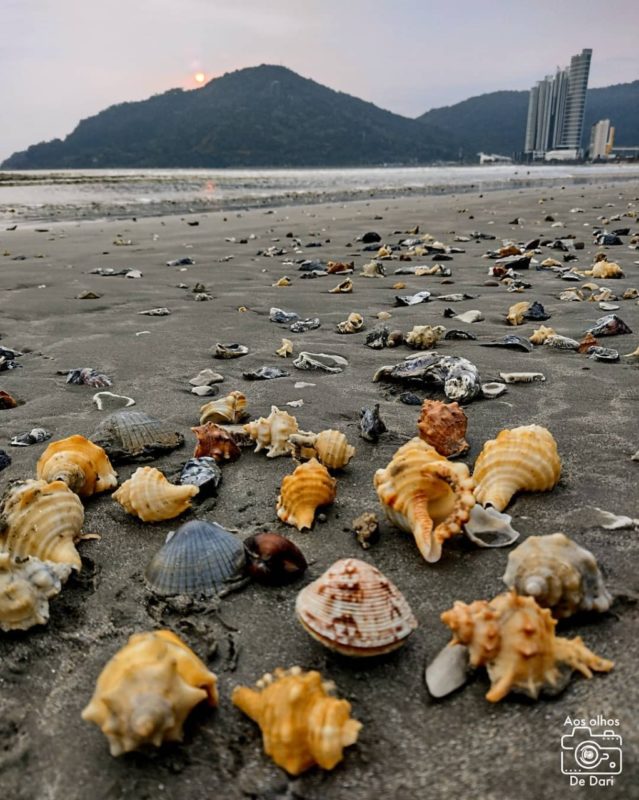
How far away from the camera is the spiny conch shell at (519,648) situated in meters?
1.64

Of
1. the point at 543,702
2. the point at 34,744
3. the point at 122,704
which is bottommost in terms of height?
the point at 34,744

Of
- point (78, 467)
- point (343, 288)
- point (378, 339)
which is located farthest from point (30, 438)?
point (343, 288)

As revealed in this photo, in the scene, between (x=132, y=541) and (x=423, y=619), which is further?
(x=132, y=541)

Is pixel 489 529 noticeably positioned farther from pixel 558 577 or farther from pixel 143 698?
pixel 143 698

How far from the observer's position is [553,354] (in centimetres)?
489

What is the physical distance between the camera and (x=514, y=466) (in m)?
2.66

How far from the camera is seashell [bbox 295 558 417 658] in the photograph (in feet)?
5.93

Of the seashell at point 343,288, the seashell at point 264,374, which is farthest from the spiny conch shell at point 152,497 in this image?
the seashell at point 343,288

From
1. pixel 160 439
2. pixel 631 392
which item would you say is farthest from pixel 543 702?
pixel 631 392

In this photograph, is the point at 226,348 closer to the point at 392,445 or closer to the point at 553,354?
the point at 392,445

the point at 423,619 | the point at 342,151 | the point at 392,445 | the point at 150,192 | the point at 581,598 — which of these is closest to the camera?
the point at 581,598

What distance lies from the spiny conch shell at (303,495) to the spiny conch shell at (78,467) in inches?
36.6

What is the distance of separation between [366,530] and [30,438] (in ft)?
7.31

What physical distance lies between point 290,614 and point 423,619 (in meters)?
0.46
